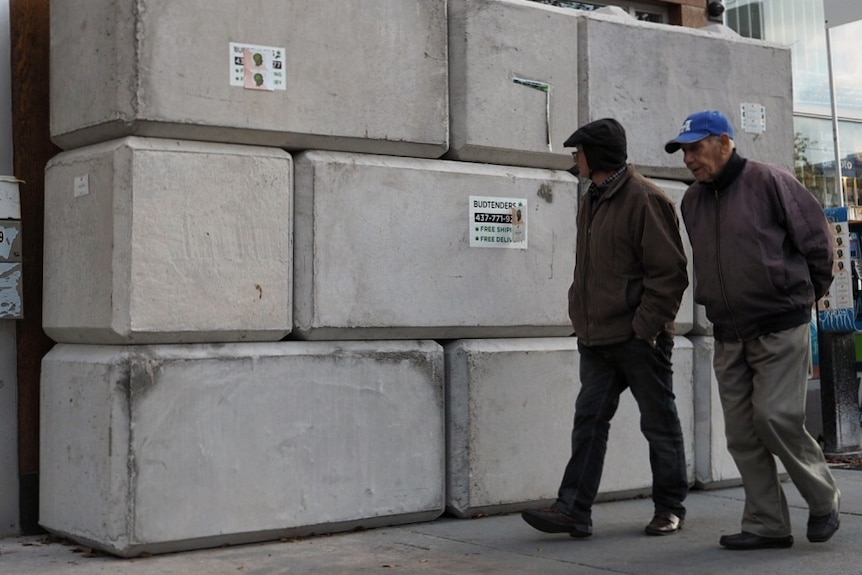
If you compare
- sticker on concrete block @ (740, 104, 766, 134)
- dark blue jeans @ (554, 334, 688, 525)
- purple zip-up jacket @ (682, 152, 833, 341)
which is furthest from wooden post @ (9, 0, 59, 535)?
sticker on concrete block @ (740, 104, 766, 134)

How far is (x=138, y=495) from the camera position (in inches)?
194

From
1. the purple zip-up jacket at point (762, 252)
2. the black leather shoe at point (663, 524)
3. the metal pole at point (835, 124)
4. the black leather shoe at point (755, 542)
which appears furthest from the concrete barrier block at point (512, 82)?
the metal pole at point (835, 124)

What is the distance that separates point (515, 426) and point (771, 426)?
1439 mm

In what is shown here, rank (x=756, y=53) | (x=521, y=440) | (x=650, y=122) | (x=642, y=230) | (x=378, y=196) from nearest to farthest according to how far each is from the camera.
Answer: (x=642, y=230)
(x=378, y=196)
(x=521, y=440)
(x=650, y=122)
(x=756, y=53)

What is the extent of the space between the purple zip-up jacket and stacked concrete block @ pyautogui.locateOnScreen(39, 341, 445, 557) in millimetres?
1432

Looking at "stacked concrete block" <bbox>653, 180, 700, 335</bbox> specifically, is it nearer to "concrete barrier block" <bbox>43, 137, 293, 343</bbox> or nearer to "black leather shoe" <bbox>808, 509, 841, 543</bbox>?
"black leather shoe" <bbox>808, 509, 841, 543</bbox>

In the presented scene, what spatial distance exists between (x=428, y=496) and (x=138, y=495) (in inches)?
56.6

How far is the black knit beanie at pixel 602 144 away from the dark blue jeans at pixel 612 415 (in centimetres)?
78

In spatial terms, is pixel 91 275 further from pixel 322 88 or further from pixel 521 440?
pixel 521 440

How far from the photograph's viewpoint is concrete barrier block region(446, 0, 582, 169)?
599cm

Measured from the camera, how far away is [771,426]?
495cm

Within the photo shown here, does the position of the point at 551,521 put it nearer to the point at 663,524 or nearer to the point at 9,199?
the point at 663,524

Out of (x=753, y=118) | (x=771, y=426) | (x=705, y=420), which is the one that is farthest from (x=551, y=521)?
(x=753, y=118)

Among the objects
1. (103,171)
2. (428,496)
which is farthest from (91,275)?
(428,496)
